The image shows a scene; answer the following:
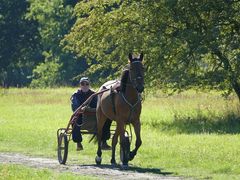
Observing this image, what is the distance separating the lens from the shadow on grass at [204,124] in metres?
27.0

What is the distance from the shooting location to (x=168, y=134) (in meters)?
26.0

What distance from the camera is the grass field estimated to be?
18000mm

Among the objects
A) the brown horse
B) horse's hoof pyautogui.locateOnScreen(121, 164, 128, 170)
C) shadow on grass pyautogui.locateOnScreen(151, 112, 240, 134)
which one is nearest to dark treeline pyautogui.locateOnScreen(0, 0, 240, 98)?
shadow on grass pyautogui.locateOnScreen(151, 112, 240, 134)

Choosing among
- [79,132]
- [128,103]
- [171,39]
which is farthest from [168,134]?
[128,103]

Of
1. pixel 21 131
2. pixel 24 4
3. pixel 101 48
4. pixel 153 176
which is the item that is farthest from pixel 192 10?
pixel 24 4

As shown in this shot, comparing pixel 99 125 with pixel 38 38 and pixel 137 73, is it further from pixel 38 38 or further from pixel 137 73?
pixel 38 38

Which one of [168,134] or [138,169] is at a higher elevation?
[168,134]

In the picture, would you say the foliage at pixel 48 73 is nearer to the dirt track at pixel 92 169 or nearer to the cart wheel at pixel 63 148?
the cart wheel at pixel 63 148

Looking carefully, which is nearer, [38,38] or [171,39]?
[171,39]

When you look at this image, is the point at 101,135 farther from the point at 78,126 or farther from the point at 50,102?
the point at 50,102

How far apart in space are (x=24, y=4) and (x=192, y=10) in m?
60.0

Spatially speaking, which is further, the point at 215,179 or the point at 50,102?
the point at 50,102

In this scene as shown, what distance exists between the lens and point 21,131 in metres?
28.2

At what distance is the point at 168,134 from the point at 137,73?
8609mm
